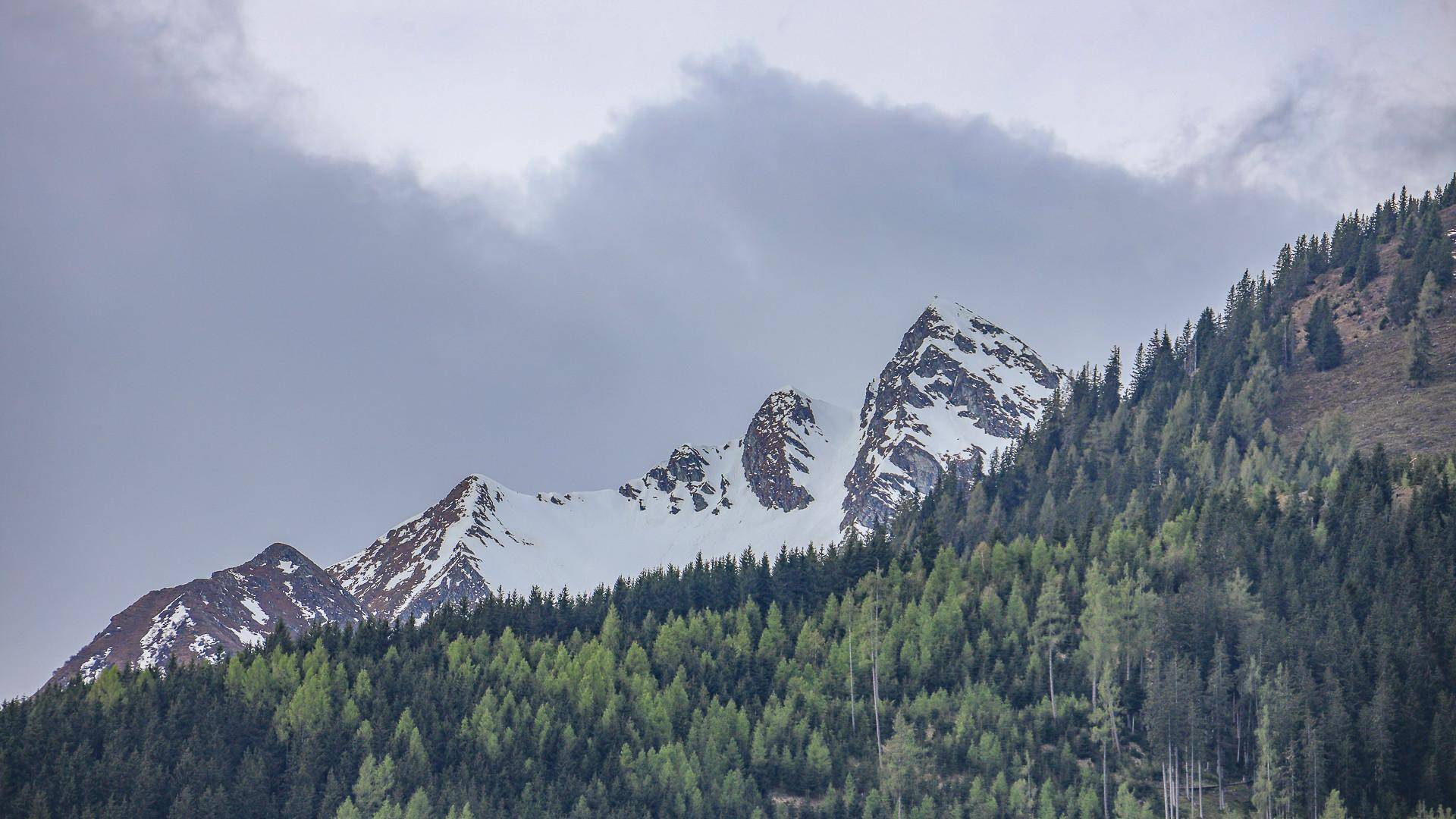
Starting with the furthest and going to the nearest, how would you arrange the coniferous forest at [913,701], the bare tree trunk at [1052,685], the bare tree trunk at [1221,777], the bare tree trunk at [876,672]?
the bare tree trunk at [876,672], the bare tree trunk at [1052,685], the coniferous forest at [913,701], the bare tree trunk at [1221,777]

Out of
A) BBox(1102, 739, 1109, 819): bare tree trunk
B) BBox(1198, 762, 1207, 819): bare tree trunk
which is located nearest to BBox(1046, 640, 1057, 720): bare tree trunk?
BBox(1102, 739, 1109, 819): bare tree trunk

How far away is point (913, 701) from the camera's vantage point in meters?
146

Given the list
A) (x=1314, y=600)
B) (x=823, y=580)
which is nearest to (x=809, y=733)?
(x=823, y=580)

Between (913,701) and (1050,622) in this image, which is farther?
(1050,622)

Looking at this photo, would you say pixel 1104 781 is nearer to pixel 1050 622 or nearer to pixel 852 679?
pixel 1050 622

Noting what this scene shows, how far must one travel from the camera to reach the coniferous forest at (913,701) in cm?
12762

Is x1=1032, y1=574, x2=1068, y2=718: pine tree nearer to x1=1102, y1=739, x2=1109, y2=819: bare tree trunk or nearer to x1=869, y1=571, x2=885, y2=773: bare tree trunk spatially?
x1=1102, y1=739, x2=1109, y2=819: bare tree trunk

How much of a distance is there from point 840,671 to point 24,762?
81205 mm

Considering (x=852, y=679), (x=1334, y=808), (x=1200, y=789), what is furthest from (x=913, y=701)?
(x=1334, y=808)

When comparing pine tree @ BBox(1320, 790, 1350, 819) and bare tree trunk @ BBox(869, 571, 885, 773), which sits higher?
bare tree trunk @ BBox(869, 571, 885, 773)

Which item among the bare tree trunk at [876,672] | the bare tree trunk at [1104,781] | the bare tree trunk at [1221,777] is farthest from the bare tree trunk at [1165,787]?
the bare tree trunk at [876,672]

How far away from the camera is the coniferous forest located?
127625 millimetres

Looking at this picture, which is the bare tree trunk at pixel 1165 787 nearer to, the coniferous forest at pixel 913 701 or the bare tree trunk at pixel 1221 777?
the coniferous forest at pixel 913 701

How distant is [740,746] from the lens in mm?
141625
